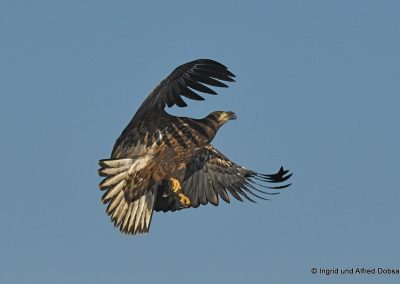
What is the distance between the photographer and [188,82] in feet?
48.9

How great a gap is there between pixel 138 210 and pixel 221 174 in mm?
2666

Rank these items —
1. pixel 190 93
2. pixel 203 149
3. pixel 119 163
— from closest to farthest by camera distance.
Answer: pixel 190 93 → pixel 119 163 → pixel 203 149

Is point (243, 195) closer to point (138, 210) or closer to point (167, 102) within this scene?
point (138, 210)

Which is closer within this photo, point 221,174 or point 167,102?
point 167,102

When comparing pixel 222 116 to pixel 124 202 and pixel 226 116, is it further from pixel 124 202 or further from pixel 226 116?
pixel 124 202

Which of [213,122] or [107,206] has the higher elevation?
[213,122]

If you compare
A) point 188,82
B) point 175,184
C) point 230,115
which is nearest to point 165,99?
point 188,82

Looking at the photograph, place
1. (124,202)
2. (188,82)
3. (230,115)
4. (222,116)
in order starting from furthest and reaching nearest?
(230,115)
(222,116)
(124,202)
(188,82)

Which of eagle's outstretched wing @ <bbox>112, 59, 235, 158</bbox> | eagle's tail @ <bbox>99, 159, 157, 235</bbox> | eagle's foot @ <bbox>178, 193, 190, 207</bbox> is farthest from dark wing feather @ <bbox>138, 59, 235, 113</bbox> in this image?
eagle's foot @ <bbox>178, 193, 190, 207</bbox>

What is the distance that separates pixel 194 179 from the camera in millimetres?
18000

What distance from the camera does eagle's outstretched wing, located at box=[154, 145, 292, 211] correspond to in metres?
17.9

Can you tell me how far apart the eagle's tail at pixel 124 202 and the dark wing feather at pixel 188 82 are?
1.06 m

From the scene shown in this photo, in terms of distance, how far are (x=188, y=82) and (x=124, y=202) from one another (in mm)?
2379

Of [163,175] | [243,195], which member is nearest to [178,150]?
[163,175]
